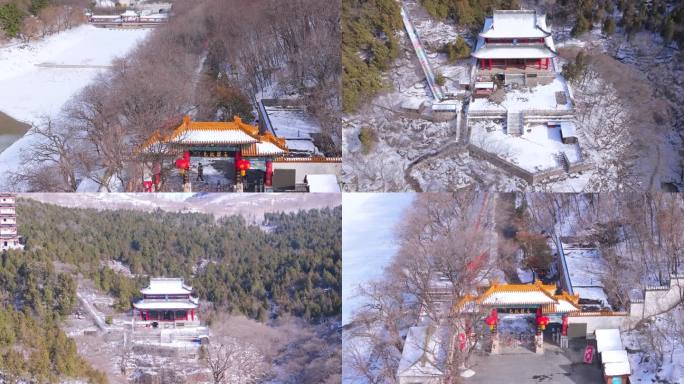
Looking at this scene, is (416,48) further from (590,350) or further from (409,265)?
(590,350)

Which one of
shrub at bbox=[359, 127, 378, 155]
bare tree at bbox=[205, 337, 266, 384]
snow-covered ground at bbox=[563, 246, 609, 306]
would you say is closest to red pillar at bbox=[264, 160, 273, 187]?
shrub at bbox=[359, 127, 378, 155]

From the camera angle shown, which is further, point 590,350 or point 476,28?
point 476,28

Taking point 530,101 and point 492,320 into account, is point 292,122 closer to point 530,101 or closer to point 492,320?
point 530,101

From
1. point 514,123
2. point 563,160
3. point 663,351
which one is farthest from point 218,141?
point 663,351

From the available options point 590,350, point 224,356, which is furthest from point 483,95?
point 224,356

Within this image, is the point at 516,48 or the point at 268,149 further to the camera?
the point at 516,48

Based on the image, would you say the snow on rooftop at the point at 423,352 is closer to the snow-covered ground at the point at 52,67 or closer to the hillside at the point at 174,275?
the hillside at the point at 174,275

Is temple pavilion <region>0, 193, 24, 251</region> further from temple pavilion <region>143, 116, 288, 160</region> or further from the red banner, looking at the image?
the red banner
